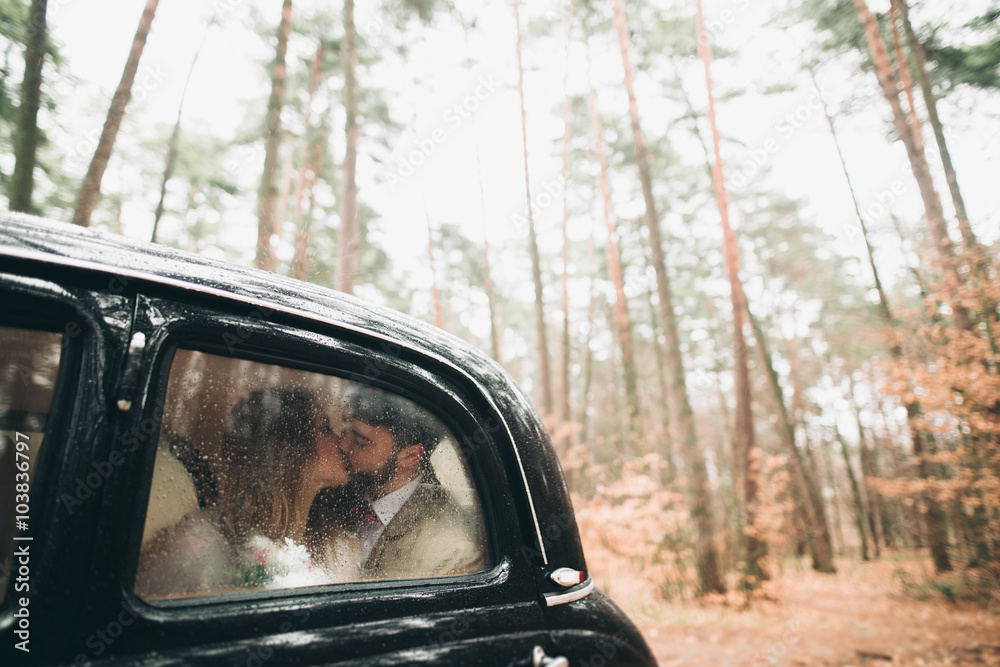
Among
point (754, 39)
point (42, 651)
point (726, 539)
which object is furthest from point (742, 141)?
point (42, 651)

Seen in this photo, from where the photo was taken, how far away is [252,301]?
1137 mm

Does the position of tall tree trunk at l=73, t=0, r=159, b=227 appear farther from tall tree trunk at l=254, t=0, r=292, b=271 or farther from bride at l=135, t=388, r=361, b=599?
bride at l=135, t=388, r=361, b=599

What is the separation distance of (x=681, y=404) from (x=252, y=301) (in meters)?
10.9

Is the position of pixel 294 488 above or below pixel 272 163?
below

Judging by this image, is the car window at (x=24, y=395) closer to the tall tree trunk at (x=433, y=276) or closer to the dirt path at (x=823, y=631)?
the dirt path at (x=823, y=631)

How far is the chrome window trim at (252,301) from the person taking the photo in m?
0.95

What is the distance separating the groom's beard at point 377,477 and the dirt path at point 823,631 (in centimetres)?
790

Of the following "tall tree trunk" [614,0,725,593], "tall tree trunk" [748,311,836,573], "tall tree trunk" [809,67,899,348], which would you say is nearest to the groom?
"tall tree trunk" [614,0,725,593]

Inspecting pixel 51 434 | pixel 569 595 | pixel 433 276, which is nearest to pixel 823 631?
pixel 569 595

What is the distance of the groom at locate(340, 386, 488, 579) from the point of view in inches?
49.1

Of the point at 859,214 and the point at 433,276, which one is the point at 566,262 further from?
the point at 859,214

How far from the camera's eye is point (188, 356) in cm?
107

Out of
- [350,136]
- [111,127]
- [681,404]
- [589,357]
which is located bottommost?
[681,404]

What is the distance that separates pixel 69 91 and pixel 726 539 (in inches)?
632
